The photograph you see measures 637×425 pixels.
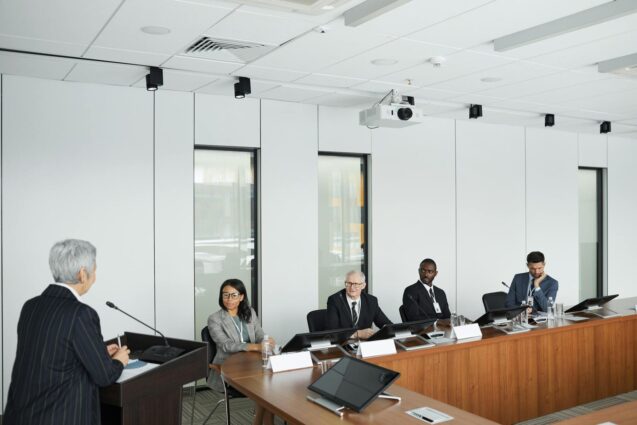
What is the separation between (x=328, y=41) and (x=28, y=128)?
299cm

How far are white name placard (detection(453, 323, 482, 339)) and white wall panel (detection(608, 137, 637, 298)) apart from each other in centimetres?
585

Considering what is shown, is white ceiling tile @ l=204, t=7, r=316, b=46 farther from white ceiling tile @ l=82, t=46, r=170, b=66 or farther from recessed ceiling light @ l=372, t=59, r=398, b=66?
recessed ceiling light @ l=372, t=59, r=398, b=66

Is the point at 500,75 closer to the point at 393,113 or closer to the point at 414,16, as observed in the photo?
the point at 393,113

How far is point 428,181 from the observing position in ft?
26.7

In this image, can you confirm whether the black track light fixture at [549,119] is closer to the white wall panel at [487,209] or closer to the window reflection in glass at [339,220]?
the white wall panel at [487,209]

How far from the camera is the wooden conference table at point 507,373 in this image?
3.89 meters

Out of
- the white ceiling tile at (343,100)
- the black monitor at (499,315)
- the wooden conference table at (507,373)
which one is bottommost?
the wooden conference table at (507,373)

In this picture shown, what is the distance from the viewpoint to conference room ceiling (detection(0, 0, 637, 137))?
154 inches

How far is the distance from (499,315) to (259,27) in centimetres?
333

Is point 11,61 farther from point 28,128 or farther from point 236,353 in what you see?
point 236,353

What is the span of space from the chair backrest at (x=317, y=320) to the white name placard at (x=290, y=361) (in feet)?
4.69

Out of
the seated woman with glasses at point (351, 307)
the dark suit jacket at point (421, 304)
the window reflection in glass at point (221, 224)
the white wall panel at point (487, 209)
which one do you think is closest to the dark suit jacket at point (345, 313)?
the seated woman with glasses at point (351, 307)

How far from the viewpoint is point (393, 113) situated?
6.28m

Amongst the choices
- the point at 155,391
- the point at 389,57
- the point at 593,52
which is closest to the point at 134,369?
the point at 155,391
